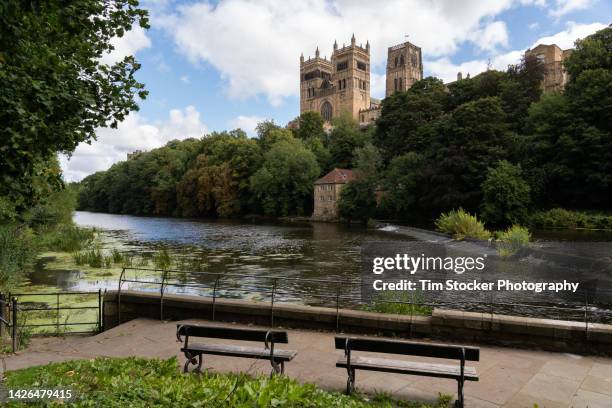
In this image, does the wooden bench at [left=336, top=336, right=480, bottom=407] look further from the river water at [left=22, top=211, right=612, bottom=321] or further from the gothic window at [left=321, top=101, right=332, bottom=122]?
the gothic window at [left=321, top=101, right=332, bottom=122]

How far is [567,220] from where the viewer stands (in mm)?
39656

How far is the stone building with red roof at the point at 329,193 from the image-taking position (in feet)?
219

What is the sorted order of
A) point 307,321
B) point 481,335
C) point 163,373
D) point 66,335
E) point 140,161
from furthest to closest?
point 140,161, point 66,335, point 307,321, point 481,335, point 163,373

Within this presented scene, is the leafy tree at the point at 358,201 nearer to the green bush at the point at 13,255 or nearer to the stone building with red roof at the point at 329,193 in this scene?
the stone building with red roof at the point at 329,193

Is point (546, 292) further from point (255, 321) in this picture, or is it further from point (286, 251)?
point (286, 251)

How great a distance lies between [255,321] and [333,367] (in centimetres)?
295

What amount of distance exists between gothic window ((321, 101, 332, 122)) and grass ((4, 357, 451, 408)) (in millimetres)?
133327

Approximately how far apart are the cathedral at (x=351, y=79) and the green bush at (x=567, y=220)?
78.6 meters

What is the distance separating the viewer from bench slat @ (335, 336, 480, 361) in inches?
209

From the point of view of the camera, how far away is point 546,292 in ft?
55.1

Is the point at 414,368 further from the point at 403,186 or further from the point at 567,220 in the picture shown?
the point at 403,186

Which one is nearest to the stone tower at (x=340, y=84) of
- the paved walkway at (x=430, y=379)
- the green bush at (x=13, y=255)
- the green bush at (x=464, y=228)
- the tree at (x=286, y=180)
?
the tree at (x=286, y=180)

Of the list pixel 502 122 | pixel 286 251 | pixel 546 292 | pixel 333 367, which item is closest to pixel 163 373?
pixel 333 367

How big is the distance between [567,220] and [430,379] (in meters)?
39.5
